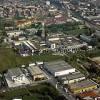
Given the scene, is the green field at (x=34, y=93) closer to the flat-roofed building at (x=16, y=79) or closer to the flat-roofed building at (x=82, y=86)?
the flat-roofed building at (x=16, y=79)

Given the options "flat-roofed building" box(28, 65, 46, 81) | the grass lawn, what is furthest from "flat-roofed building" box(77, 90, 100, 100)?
the grass lawn

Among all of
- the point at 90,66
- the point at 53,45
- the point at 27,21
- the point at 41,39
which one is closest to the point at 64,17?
the point at 27,21

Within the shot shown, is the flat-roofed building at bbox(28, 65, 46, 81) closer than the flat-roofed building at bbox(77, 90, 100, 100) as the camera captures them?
No

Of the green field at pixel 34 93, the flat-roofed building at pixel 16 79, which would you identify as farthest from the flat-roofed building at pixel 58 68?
the flat-roofed building at pixel 16 79

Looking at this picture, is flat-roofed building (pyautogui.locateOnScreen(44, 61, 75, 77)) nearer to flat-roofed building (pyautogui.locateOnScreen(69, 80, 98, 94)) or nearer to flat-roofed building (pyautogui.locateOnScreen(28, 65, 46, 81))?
flat-roofed building (pyautogui.locateOnScreen(28, 65, 46, 81))

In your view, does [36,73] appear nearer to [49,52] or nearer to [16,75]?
[16,75]

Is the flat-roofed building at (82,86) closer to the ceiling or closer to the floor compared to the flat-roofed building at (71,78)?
closer to the floor

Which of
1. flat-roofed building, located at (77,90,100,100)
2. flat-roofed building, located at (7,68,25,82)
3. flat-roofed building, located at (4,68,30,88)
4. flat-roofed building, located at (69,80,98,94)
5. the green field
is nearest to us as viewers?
flat-roofed building, located at (77,90,100,100)
